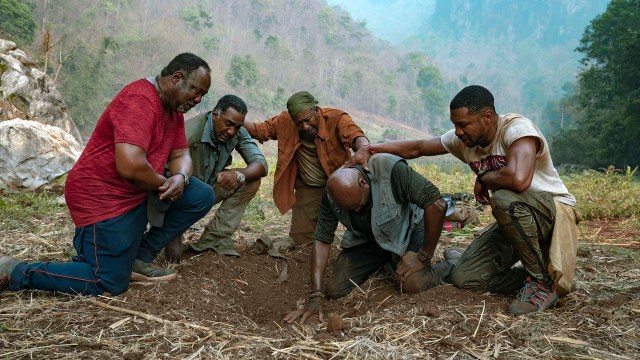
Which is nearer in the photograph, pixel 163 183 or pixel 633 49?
pixel 163 183

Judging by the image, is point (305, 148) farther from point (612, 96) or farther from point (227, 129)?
point (612, 96)

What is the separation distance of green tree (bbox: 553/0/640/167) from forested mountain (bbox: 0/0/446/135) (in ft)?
72.3

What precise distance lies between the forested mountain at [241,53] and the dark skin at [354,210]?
20.8 metres

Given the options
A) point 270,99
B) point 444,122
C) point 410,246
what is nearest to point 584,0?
point 444,122

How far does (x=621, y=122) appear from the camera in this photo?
60.4 ft

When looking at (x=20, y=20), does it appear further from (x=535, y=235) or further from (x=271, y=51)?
(x=271, y=51)

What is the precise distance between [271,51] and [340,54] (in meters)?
13.8

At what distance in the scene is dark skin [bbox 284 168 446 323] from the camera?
2910mm

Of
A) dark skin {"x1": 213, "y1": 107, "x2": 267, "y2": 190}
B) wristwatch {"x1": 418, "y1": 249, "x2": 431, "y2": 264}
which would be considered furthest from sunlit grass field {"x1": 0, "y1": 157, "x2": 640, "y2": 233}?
wristwatch {"x1": 418, "y1": 249, "x2": 431, "y2": 264}

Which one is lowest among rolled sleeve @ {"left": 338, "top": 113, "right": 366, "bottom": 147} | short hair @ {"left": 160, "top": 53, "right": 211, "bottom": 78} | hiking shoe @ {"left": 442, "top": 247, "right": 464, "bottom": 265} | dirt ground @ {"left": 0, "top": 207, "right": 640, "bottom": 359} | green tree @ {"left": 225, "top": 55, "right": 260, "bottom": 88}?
dirt ground @ {"left": 0, "top": 207, "right": 640, "bottom": 359}

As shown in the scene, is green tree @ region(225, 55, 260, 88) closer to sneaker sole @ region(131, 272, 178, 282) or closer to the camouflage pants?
sneaker sole @ region(131, 272, 178, 282)

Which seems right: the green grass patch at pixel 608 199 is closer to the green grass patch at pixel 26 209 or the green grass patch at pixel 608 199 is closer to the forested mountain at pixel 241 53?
the green grass patch at pixel 26 209

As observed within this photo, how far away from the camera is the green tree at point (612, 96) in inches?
727

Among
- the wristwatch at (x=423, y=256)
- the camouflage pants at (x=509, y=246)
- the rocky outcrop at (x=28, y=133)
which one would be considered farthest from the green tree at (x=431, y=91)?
the wristwatch at (x=423, y=256)
